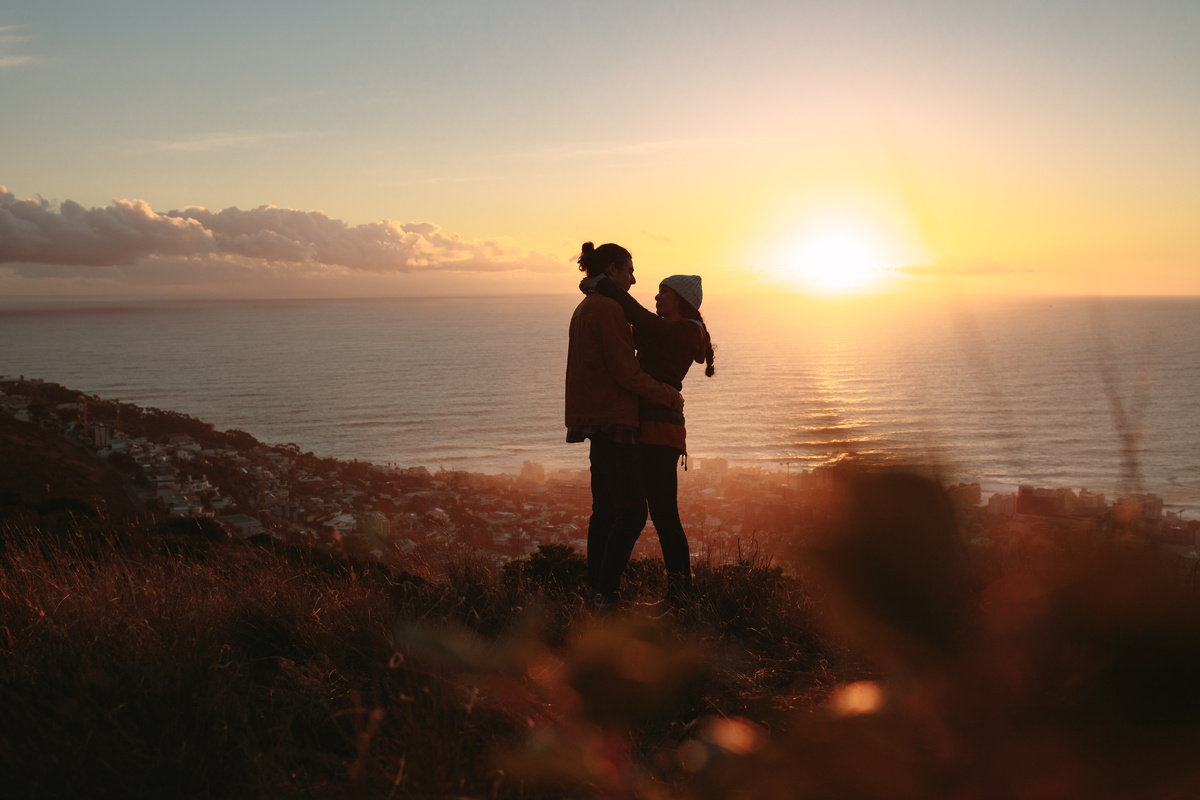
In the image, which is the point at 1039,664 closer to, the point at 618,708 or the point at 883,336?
the point at 618,708

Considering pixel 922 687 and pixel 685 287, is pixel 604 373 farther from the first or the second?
pixel 922 687

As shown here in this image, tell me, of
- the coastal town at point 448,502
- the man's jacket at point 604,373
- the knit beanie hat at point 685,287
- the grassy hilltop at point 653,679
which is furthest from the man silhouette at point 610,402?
the coastal town at point 448,502

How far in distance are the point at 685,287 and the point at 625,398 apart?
74cm

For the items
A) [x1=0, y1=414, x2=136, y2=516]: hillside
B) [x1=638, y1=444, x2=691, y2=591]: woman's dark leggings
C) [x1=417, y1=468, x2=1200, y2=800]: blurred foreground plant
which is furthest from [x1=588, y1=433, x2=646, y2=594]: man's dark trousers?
[x1=0, y1=414, x2=136, y2=516]: hillside

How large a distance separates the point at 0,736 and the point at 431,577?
2.37 metres

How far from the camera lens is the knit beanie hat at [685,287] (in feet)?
12.5

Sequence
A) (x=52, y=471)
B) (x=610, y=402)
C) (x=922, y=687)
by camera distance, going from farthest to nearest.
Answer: (x=52, y=471)
(x=610, y=402)
(x=922, y=687)

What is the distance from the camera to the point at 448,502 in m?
17.5

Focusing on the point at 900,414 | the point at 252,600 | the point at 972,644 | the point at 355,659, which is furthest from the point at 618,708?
the point at 900,414

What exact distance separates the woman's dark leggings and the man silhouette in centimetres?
14

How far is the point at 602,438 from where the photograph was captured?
11.9ft

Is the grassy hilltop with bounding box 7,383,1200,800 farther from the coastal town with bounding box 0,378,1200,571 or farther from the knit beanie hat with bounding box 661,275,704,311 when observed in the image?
the knit beanie hat with bounding box 661,275,704,311

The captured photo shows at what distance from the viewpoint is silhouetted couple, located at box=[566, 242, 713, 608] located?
3529 mm

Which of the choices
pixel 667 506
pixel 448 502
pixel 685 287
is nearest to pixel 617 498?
pixel 667 506
